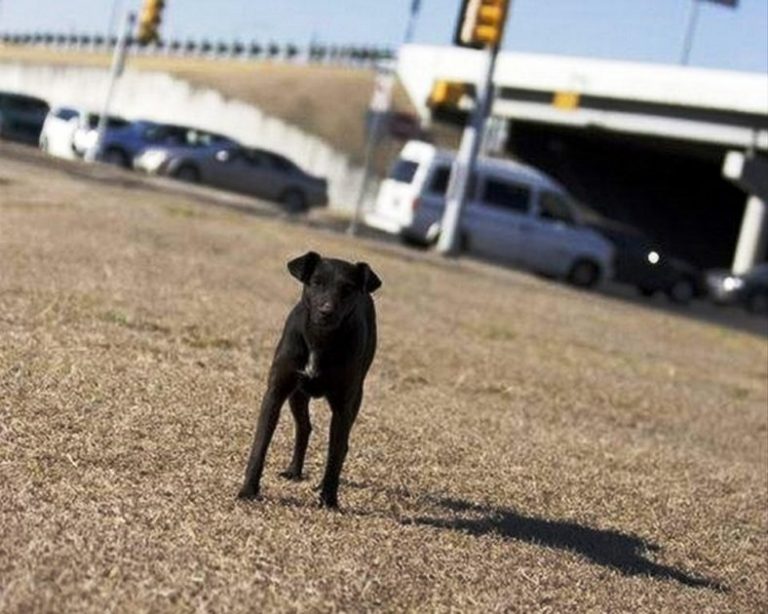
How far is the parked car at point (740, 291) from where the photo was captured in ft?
141

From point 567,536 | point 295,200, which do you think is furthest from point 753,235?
point 567,536

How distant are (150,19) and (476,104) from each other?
37.6 feet

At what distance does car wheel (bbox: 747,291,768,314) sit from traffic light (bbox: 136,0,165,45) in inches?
630

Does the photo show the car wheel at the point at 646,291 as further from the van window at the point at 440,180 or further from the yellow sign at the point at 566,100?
the yellow sign at the point at 566,100

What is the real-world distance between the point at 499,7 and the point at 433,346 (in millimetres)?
13074

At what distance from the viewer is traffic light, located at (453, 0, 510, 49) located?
2669cm

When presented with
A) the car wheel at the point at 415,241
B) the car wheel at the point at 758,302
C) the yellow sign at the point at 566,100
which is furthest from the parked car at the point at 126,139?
the car wheel at the point at 758,302

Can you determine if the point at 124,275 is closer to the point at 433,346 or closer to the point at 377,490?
the point at 433,346

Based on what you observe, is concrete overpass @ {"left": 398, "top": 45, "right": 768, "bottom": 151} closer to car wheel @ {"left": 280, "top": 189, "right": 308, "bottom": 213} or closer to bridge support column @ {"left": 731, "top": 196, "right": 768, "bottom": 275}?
bridge support column @ {"left": 731, "top": 196, "right": 768, "bottom": 275}

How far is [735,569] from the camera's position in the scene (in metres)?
7.92

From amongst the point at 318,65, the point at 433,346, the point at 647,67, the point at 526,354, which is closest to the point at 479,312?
the point at 526,354

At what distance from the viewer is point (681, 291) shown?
4062cm

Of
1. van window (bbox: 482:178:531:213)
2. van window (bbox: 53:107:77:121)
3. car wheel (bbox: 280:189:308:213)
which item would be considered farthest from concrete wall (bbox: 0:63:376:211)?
van window (bbox: 482:178:531:213)

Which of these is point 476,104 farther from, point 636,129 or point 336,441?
point 336,441
